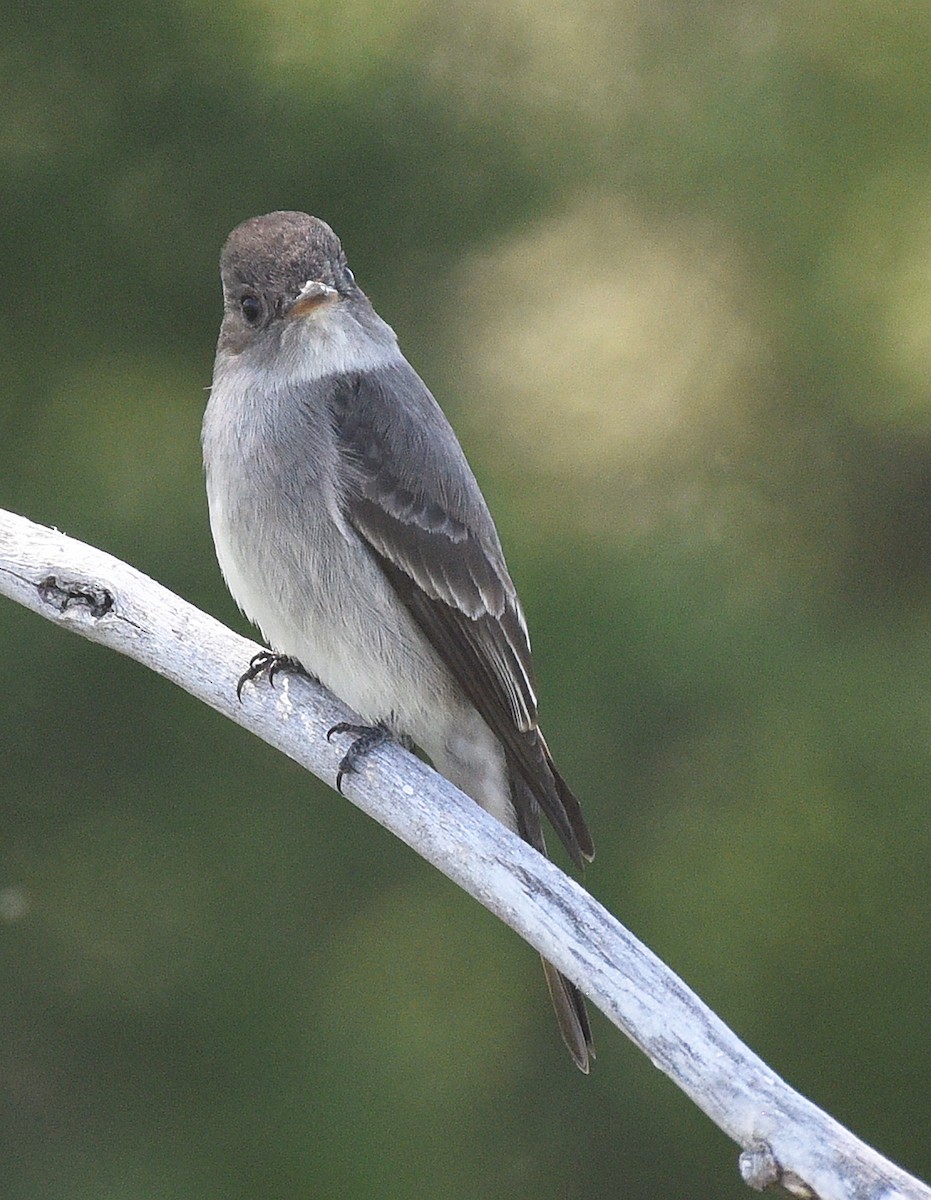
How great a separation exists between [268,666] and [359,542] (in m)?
0.18

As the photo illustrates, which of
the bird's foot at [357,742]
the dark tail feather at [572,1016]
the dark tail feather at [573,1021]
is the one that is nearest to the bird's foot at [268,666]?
the bird's foot at [357,742]

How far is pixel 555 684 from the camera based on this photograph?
246cm

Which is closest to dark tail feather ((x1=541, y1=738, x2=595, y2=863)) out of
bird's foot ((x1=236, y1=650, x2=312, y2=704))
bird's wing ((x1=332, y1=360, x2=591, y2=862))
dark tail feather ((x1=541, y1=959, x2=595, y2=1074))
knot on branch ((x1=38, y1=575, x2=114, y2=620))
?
bird's wing ((x1=332, y1=360, x2=591, y2=862))

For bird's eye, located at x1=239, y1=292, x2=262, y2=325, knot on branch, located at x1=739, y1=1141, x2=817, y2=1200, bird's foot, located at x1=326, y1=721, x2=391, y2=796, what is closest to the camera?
knot on branch, located at x1=739, y1=1141, x2=817, y2=1200

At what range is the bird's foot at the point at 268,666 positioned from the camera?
66.0 inches

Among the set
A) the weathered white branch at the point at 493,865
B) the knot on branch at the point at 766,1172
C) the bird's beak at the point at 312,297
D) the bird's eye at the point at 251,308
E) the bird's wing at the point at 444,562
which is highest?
the bird's eye at the point at 251,308

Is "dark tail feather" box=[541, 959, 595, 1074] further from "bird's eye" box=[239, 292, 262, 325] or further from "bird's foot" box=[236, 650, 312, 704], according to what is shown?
"bird's eye" box=[239, 292, 262, 325]

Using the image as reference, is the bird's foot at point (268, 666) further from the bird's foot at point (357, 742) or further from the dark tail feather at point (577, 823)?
the dark tail feather at point (577, 823)

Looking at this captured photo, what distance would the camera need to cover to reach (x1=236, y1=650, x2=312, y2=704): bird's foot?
1677 mm

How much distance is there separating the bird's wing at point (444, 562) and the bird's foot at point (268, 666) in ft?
0.51

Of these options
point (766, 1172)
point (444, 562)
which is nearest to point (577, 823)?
point (444, 562)

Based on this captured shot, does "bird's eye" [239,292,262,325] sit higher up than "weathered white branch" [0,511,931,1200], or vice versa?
"bird's eye" [239,292,262,325]

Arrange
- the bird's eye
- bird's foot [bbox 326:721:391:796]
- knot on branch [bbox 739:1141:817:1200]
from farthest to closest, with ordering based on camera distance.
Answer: the bird's eye
bird's foot [bbox 326:721:391:796]
knot on branch [bbox 739:1141:817:1200]

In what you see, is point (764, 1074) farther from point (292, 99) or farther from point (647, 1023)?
point (292, 99)
